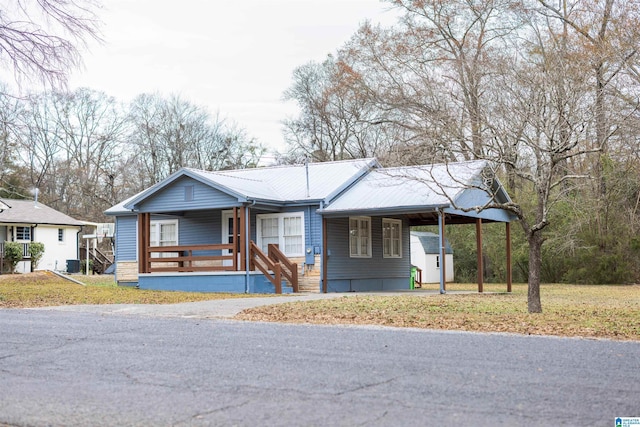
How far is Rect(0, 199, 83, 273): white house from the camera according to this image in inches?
1588

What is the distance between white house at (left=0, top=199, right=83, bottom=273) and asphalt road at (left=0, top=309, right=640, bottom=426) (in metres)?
30.7

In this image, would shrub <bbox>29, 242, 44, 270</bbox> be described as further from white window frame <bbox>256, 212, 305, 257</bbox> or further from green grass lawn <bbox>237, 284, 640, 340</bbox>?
green grass lawn <bbox>237, 284, 640, 340</bbox>

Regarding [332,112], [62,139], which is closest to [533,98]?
[332,112]

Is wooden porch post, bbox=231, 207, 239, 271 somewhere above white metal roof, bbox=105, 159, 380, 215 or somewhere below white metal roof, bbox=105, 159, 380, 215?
below

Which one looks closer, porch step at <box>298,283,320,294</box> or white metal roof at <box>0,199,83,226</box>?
porch step at <box>298,283,320,294</box>

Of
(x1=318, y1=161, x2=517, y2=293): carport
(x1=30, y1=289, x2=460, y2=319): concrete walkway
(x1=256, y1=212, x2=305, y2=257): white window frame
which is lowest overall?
(x1=30, y1=289, x2=460, y2=319): concrete walkway

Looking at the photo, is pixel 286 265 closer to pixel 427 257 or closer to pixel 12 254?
pixel 427 257

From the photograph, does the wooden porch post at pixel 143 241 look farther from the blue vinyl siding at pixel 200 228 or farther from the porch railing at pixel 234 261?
the blue vinyl siding at pixel 200 228

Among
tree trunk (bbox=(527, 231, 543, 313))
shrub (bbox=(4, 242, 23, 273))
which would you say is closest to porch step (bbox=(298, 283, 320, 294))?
tree trunk (bbox=(527, 231, 543, 313))

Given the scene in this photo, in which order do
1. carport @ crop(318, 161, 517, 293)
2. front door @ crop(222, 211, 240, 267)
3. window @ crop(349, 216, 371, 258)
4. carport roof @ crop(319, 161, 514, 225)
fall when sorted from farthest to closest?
1. window @ crop(349, 216, 371, 258)
2. front door @ crop(222, 211, 240, 267)
3. carport roof @ crop(319, 161, 514, 225)
4. carport @ crop(318, 161, 517, 293)

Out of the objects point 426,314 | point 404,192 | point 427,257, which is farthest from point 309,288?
point 427,257

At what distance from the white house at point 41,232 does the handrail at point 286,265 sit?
2010 centimetres

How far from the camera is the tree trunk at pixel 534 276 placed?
1524 cm

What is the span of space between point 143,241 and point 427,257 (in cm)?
1859
